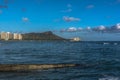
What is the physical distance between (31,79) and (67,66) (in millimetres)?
16905

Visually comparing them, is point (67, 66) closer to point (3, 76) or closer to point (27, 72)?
point (27, 72)

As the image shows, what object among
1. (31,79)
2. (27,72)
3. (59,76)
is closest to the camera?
(31,79)

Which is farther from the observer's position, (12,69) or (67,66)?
(67,66)

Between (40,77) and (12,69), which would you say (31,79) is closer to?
(40,77)

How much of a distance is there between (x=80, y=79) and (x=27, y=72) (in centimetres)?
1017

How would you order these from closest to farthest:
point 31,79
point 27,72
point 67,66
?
point 31,79
point 27,72
point 67,66

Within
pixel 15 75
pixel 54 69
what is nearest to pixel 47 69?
pixel 54 69

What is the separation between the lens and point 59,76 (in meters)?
47.4

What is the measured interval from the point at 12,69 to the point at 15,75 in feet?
17.6

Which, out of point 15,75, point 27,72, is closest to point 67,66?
point 27,72

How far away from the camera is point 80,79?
44.9 m

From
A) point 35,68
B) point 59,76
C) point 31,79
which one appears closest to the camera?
point 31,79

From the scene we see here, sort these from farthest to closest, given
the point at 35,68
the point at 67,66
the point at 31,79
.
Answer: the point at 67,66, the point at 35,68, the point at 31,79

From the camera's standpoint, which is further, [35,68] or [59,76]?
[35,68]
